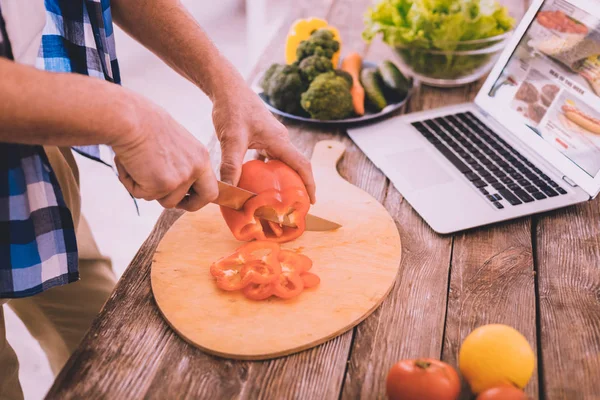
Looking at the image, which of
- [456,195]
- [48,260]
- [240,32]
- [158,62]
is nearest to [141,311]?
[48,260]

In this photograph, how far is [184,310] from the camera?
1.00m

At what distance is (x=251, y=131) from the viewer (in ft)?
4.06

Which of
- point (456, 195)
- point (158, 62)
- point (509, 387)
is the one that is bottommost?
point (158, 62)

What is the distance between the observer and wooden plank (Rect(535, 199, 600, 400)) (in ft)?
2.85

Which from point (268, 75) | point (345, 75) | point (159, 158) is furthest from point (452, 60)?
point (159, 158)

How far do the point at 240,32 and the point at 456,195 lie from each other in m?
3.98

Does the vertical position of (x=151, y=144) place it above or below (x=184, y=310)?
above

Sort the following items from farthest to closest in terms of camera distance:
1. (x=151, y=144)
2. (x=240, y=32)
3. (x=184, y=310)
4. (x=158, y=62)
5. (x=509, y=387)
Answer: (x=240, y=32) < (x=158, y=62) < (x=184, y=310) < (x=151, y=144) < (x=509, y=387)

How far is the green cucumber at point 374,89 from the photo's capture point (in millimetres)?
1620

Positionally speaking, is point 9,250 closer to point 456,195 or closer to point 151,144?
point 151,144

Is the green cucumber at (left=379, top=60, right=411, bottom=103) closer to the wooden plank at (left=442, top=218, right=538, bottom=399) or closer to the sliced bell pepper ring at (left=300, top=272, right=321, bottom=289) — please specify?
the wooden plank at (left=442, top=218, right=538, bottom=399)

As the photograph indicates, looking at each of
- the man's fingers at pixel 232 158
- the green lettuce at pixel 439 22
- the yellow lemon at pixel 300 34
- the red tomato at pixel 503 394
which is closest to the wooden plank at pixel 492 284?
the red tomato at pixel 503 394

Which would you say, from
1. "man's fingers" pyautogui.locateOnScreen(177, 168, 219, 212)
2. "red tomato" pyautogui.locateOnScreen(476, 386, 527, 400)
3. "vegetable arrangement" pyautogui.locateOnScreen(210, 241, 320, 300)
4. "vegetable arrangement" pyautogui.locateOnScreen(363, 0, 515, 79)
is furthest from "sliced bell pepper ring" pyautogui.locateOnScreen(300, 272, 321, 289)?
"vegetable arrangement" pyautogui.locateOnScreen(363, 0, 515, 79)

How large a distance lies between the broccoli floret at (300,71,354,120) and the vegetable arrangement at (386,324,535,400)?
860 millimetres
